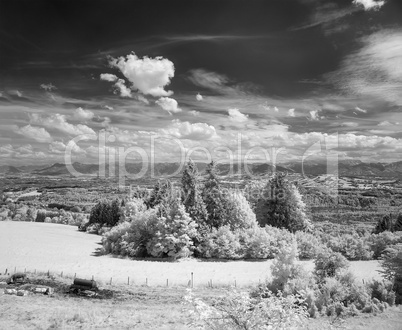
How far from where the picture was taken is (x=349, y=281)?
2094cm

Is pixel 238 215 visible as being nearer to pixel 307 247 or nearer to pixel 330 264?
pixel 307 247

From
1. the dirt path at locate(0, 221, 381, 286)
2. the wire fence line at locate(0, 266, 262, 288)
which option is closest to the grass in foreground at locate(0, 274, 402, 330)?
the wire fence line at locate(0, 266, 262, 288)

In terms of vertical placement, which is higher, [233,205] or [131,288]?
[233,205]

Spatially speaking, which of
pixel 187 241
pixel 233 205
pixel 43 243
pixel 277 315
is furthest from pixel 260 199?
pixel 277 315

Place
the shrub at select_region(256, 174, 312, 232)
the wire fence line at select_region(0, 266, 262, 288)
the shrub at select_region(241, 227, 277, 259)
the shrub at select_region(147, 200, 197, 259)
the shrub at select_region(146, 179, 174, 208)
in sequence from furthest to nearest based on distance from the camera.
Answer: the shrub at select_region(146, 179, 174, 208) < the shrub at select_region(256, 174, 312, 232) < the shrub at select_region(147, 200, 197, 259) < the shrub at select_region(241, 227, 277, 259) < the wire fence line at select_region(0, 266, 262, 288)

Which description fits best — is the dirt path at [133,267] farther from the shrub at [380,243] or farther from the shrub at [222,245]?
the shrub at [380,243]

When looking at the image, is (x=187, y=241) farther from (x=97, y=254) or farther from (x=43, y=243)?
(x=43, y=243)

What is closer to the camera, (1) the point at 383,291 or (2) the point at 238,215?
(1) the point at 383,291

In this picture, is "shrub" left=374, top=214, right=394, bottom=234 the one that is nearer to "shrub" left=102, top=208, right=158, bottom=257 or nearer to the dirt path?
the dirt path

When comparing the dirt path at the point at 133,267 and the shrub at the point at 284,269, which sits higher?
the shrub at the point at 284,269

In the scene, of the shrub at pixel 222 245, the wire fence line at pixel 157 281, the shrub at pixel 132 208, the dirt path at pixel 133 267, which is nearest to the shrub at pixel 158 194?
the shrub at pixel 132 208

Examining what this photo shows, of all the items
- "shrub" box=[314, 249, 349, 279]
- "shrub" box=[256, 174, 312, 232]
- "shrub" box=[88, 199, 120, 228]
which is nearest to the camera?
"shrub" box=[314, 249, 349, 279]

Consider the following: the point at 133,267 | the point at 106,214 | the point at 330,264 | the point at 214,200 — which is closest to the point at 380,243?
the point at 330,264

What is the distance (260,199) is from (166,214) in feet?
49.7
